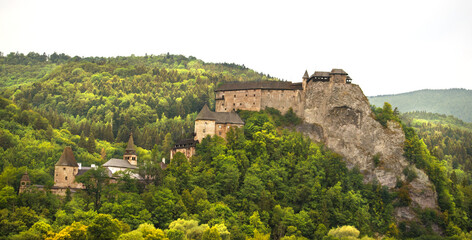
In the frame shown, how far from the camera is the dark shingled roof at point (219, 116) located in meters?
86.8

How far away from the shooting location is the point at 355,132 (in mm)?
90438

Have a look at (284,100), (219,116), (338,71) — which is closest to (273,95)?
(284,100)

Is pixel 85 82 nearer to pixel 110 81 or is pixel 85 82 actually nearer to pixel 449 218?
pixel 110 81

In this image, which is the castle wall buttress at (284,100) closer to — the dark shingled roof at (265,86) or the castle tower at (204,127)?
the dark shingled roof at (265,86)

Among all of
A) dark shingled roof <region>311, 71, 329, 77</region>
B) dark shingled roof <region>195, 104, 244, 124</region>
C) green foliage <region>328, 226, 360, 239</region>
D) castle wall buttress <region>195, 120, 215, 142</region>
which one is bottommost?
green foliage <region>328, 226, 360, 239</region>

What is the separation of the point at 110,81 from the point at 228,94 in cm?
7421

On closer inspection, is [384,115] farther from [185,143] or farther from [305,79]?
[185,143]

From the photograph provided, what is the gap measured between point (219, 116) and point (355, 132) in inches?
860

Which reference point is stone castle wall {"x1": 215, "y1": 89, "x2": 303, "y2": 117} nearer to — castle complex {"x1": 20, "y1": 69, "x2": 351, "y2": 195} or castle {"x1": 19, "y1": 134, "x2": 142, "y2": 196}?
castle complex {"x1": 20, "y1": 69, "x2": 351, "y2": 195}

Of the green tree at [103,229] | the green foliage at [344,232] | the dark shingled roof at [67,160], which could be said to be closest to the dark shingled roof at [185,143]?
the dark shingled roof at [67,160]

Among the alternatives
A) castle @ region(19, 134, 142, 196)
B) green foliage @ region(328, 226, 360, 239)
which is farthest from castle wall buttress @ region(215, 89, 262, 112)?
green foliage @ region(328, 226, 360, 239)

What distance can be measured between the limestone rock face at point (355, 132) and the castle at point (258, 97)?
122cm

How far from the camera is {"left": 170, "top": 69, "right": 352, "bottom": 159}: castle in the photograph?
88250 millimetres

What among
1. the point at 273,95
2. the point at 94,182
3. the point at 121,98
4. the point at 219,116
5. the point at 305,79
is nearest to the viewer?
the point at 94,182
